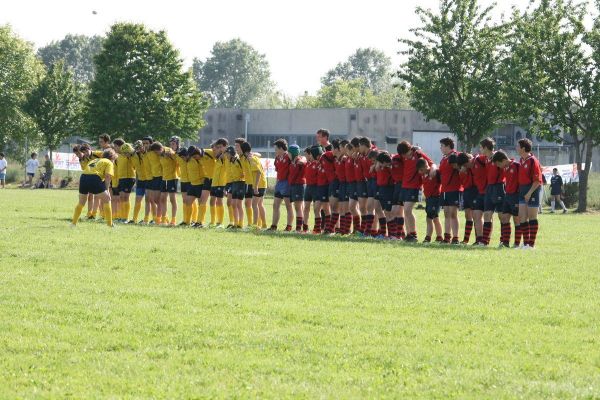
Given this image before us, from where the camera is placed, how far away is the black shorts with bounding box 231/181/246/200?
927 inches

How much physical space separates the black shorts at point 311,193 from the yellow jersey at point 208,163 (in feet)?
8.35

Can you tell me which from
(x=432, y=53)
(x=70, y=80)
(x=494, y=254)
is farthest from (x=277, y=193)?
(x=70, y=80)

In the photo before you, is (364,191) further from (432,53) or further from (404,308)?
(432,53)

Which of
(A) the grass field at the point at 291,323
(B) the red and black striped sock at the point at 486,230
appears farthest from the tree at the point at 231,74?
(A) the grass field at the point at 291,323

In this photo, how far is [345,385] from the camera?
7.57 metres

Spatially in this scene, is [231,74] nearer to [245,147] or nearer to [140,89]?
[140,89]

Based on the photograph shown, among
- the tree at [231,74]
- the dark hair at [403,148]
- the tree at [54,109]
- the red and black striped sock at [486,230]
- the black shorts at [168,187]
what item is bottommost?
the red and black striped sock at [486,230]

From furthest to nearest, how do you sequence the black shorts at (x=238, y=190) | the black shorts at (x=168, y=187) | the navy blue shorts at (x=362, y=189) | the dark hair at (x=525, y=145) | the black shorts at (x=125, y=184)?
1. the black shorts at (x=125, y=184)
2. the black shorts at (x=168, y=187)
3. the black shorts at (x=238, y=190)
4. the navy blue shorts at (x=362, y=189)
5. the dark hair at (x=525, y=145)

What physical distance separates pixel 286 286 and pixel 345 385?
501cm

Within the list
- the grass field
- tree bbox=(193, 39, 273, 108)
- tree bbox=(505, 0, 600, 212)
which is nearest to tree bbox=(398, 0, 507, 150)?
tree bbox=(505, 0, 600, 212)

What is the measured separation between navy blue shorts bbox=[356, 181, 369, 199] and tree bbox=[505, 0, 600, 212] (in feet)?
84.0

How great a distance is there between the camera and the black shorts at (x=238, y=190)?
2355cm

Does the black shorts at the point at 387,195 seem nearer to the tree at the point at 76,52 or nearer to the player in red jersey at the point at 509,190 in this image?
the player in red jersey at the point at 509,190

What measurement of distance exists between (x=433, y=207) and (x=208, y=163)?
20.2 feet
